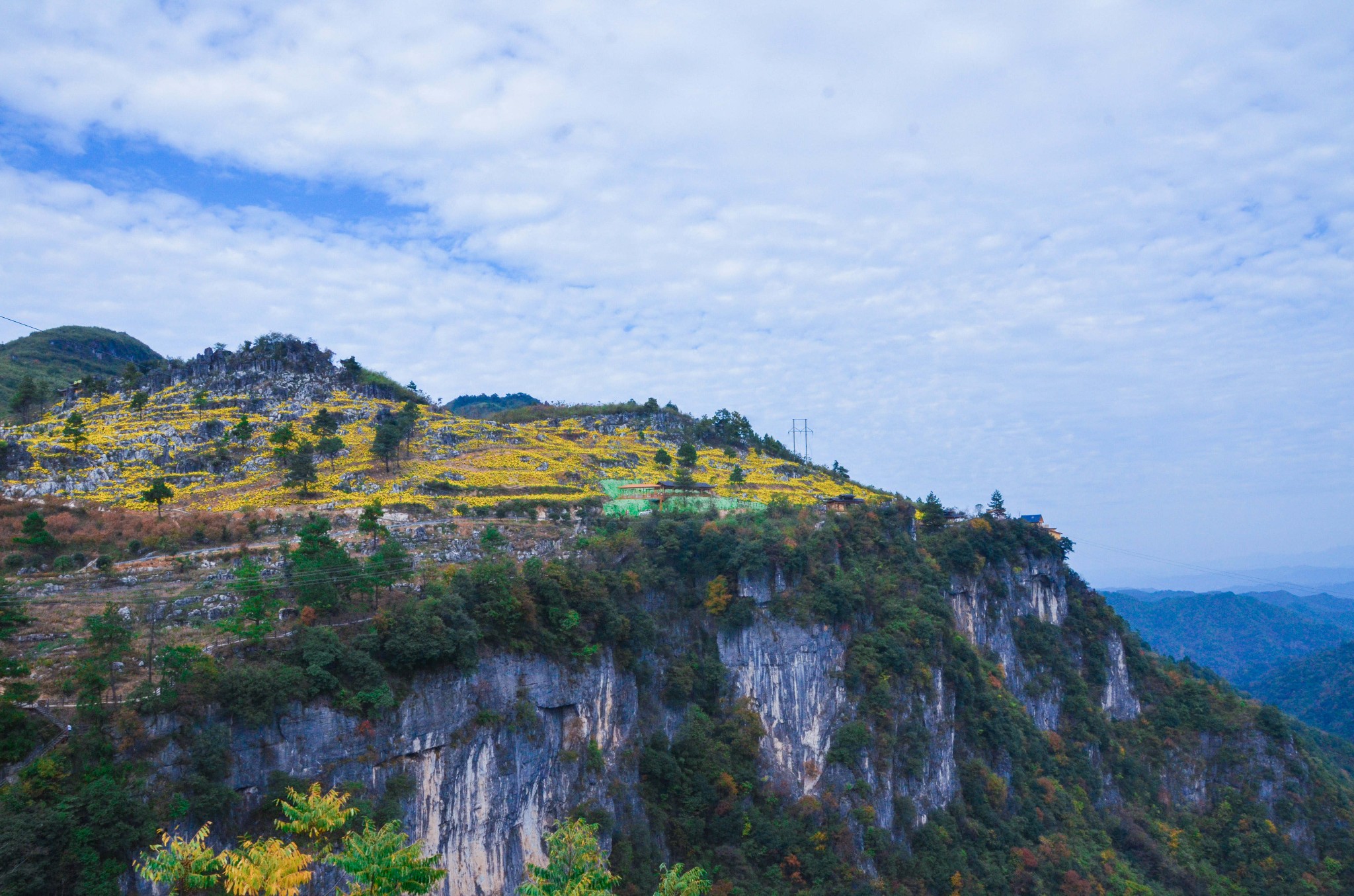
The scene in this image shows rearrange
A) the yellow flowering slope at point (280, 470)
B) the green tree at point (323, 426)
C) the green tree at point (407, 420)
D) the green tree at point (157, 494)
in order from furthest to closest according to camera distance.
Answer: the green tree at point (407, 420) < the green tree at point (323, 426) < the yellow flowering slope at point (280, 470) < the green tree at point (157, 494)

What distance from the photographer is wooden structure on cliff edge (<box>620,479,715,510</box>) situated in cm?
5028

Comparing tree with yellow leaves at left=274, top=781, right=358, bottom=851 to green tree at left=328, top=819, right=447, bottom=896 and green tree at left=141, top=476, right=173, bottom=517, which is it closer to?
green tree at left=328, top=819, right=447, bottom=896

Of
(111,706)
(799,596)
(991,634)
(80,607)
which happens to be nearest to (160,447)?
(80,607)

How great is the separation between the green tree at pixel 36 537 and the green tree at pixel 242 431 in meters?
15.4

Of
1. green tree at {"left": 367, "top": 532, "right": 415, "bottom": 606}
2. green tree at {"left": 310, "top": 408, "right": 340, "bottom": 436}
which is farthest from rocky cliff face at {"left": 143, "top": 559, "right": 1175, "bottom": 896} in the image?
green tree at {"left": 310, "top": 408, "right": 340, "bottom": 436}

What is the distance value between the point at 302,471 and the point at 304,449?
4.85 feet

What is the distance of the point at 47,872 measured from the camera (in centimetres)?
1714

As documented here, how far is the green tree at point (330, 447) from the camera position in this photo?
4247 cm

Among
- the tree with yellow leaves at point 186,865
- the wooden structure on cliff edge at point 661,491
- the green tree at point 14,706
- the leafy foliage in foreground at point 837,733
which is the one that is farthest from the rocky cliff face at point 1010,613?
the green tree at point 14,706

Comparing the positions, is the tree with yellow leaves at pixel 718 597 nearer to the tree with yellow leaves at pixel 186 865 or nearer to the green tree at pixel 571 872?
the green tree at pixel 571 872

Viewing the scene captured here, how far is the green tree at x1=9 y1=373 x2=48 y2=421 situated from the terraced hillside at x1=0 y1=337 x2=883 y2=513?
894 millimetres

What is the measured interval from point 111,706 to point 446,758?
1067cm

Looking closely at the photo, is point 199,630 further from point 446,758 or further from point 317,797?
point 317,797

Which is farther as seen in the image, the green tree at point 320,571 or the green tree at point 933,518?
the green tree at point 933,518
